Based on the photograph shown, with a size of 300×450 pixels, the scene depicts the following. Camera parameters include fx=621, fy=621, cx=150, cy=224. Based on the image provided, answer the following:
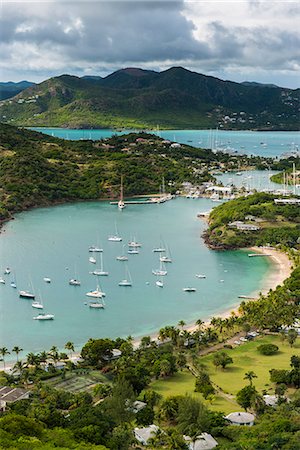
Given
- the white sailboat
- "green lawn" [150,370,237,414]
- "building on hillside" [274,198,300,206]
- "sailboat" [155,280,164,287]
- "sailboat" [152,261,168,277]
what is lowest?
"green lawn" [150,370,237,414]

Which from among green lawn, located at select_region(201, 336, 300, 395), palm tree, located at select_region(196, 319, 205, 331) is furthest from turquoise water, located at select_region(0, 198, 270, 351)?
green lawn, located at select_region(201, 336, 300, 395)

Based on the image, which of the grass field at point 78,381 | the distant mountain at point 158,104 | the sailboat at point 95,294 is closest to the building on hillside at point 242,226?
the sailboat at point 95,294

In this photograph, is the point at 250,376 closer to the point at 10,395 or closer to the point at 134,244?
the point at 10,395

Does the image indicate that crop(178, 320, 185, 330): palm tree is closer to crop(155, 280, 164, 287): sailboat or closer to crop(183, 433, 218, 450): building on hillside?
crop(155, 280, 164, 287): sailboat

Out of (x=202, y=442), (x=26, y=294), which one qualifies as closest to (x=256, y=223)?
(x=26, y=294)

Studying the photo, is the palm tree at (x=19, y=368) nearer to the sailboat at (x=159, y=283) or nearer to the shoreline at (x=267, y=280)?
the shoreline at (x=267, y=280)

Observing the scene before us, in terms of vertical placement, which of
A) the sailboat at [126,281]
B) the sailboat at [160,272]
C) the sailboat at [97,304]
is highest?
the sailboat at [160,272]
